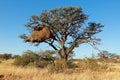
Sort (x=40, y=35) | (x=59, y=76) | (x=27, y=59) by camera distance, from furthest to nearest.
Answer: (x=40, y=35), (x=27, y=59), (x=59, y=76)

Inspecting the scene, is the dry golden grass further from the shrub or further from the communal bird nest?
the communal bird nest

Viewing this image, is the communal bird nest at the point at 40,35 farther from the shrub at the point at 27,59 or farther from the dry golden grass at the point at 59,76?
the dry golden grass at the point at 59,76

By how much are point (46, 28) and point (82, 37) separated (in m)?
4.19

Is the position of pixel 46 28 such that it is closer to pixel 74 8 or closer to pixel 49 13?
pixel 49 13

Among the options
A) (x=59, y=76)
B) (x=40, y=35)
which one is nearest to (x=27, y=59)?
(x=40, y=35)

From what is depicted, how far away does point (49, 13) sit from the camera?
3173 cm


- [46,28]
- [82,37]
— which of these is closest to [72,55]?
[82,37]

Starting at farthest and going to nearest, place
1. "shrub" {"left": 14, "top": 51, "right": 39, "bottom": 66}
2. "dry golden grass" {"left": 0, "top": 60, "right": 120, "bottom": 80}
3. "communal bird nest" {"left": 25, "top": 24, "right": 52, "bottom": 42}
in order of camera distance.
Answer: "communal bird nest" {"left": 25, "top": 24, "right": 52, "bottom": 42} < "shrub" {"left": 14, "top": 51, "right": 39, "bottom": 66} < "dry golden grass" {"left": 0, "top": 60, "right": 120, "bottom": 80}

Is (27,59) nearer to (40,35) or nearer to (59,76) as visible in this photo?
(40,35)

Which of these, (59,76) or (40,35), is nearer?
(59,76)

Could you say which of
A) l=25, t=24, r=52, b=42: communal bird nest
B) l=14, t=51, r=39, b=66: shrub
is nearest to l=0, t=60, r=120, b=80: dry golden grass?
l=14, t=51, r=39, b=66: shrub

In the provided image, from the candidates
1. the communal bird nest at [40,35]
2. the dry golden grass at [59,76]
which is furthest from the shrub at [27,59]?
the dry golden grass at [59,76]

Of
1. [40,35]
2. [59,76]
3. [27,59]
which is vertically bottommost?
[59,76]

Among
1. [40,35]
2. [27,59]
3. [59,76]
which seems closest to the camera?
[59,76]
